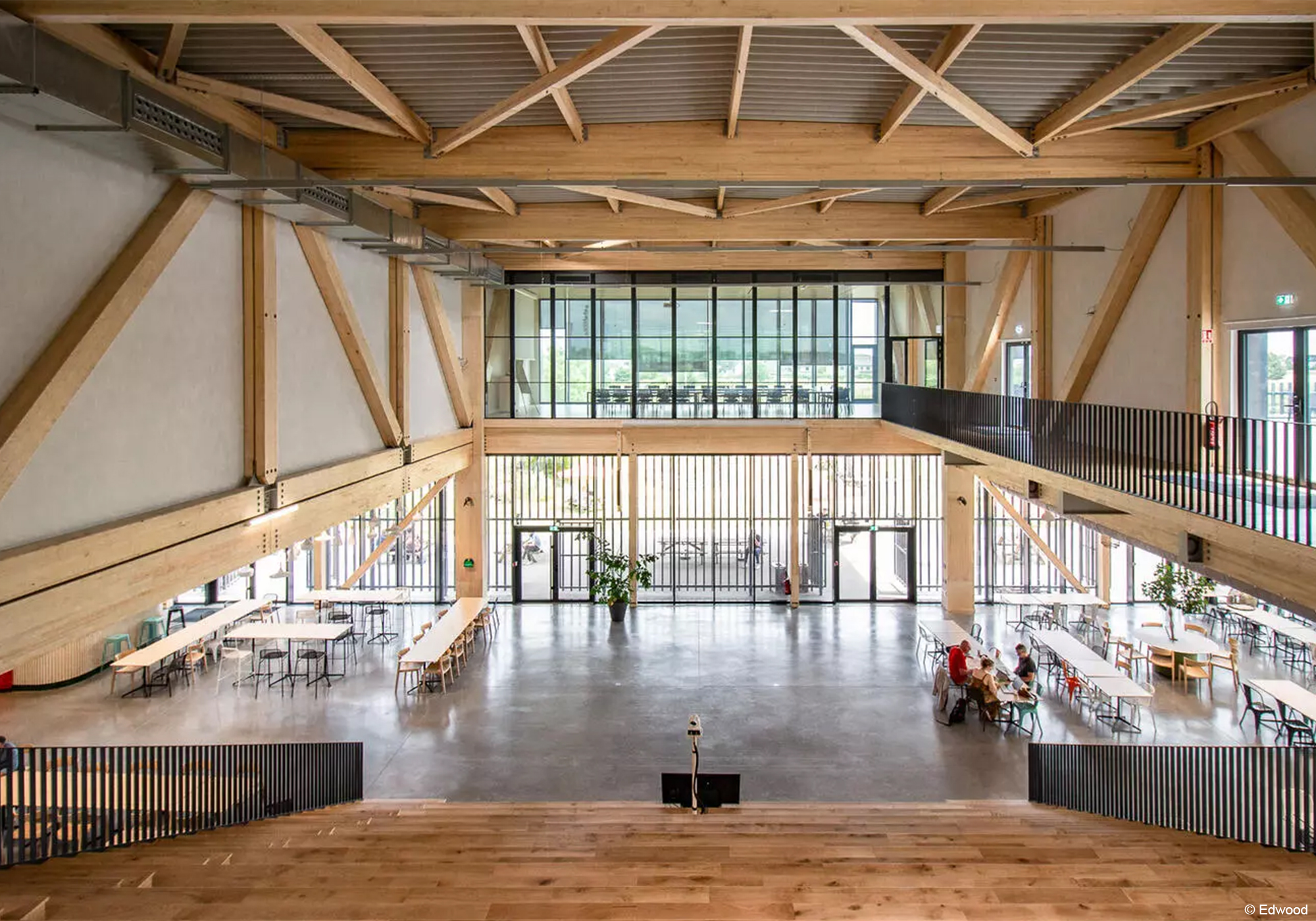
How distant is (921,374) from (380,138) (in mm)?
14424

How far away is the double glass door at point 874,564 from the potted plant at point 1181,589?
4930 mm

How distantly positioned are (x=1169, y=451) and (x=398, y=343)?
10.8m

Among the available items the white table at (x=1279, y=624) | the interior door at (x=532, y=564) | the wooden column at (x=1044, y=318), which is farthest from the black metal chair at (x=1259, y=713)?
the interior door at (x=532, y=564)

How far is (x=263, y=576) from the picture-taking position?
22.5 m

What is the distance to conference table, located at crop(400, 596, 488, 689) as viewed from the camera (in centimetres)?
1430

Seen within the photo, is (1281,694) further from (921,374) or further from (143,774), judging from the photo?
(143,774)

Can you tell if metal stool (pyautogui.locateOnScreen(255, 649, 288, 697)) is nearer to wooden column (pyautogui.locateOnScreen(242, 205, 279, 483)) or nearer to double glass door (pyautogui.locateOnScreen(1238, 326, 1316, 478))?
wooden column (pyautogui.locateOnScreen(242, 205, 279, 483))

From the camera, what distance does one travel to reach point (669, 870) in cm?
741

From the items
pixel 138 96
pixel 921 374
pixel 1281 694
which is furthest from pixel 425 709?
pixel 921 374

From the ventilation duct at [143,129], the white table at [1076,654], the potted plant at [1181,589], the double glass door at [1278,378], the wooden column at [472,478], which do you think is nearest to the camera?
the ventilation duct at [143,129]

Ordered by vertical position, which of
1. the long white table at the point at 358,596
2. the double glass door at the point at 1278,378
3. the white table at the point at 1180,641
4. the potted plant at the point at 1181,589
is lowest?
the white table at the point at 1180,641

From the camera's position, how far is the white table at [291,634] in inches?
606

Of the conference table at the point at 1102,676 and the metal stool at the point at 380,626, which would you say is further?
the metal stool at the point at 380,626

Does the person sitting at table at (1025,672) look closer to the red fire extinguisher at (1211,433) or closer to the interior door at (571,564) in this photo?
the red fire extinguisher at (1211,433)
